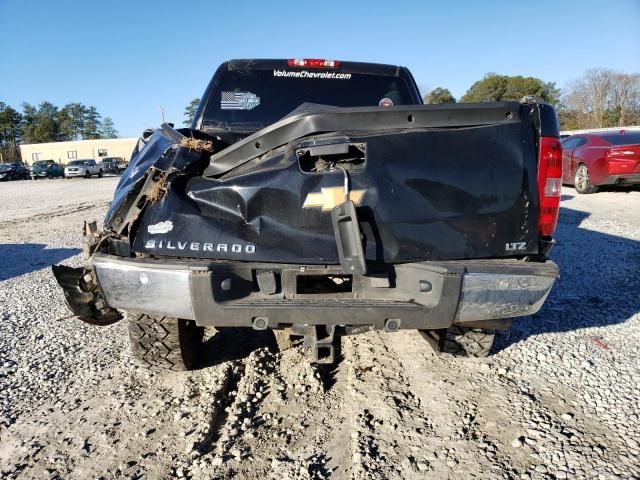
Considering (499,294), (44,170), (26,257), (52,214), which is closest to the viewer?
(499,294)

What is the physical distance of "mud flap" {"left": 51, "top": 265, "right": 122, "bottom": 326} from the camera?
104 inches

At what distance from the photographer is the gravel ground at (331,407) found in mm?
2287

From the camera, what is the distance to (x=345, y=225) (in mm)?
2273

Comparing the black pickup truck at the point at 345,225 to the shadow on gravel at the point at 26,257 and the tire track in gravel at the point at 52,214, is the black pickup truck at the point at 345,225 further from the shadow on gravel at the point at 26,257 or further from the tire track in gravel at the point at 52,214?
the tire track in gravel at the point at 52,214

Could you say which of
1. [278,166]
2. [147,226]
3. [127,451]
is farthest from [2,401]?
[278,166]

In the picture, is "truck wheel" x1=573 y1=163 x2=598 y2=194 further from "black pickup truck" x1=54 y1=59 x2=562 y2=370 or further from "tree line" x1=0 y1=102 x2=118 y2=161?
"tree line" x1=0 y1=102 x2=118 y2=161

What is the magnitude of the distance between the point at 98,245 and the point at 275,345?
1601 mm

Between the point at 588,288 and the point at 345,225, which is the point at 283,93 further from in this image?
the point at 588,288

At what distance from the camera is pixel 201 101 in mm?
3844

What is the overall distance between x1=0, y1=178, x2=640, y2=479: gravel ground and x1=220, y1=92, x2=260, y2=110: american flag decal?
6.20 feet

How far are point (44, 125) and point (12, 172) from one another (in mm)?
51590

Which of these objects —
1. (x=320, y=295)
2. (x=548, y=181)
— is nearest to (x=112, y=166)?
(x=320, y=295)

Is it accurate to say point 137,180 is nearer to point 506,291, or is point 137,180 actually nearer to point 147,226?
point 147,226

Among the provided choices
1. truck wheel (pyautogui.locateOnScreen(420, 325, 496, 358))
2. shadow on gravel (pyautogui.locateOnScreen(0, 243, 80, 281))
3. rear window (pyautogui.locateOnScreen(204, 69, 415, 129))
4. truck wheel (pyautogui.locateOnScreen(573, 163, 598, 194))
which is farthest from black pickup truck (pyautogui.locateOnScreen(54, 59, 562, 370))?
truck wheel (pyautogui.locateOnScreen(573, 163, 598, 194))
